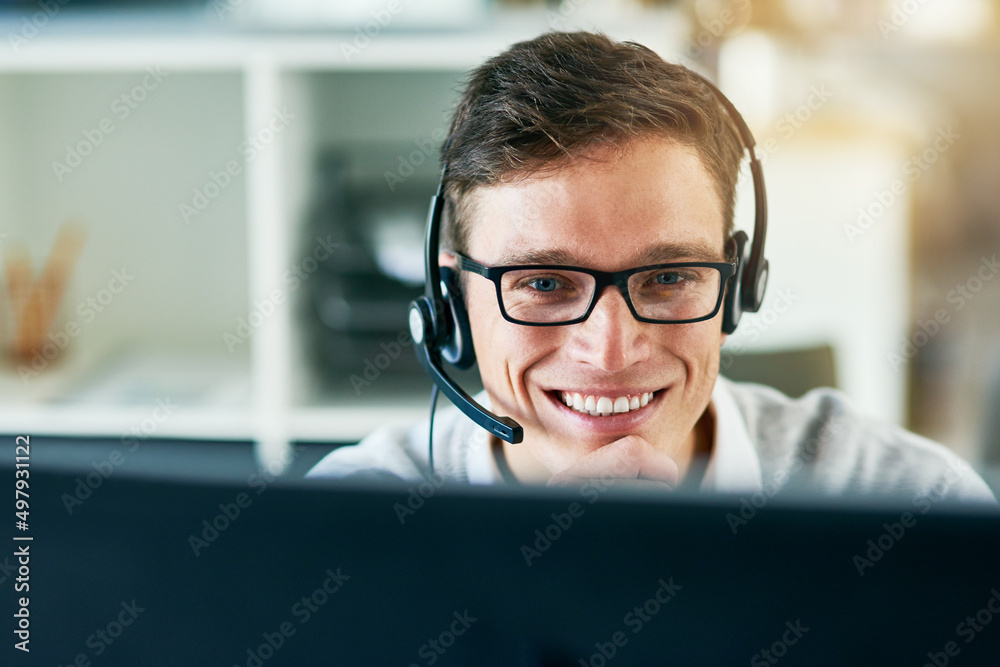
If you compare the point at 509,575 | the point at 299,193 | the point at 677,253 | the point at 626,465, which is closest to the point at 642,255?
the point at 677,253

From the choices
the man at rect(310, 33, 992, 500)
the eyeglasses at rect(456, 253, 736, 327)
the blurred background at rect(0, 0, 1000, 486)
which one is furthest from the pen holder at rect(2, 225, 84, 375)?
the eyeglasses at rect(456, 253, 736, 327)

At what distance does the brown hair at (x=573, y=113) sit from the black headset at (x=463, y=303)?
2cm

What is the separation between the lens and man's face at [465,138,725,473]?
1.91 feet

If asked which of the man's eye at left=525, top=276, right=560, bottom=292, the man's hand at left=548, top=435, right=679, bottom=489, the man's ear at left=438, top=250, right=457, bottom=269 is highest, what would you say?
the man's ear at left=438, top=250, right=457, bottom=269

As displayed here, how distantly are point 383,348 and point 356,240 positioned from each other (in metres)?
0.25

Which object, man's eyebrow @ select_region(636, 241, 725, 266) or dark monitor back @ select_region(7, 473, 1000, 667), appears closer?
dark monitor back @ select_region(7, 473, 1000, 667)

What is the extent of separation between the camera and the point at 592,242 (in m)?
0.58

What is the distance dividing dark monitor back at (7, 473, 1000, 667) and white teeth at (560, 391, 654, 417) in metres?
0.22

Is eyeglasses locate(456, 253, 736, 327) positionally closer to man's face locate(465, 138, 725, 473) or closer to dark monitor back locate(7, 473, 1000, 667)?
man's face locate(465, 138, 725, 473)

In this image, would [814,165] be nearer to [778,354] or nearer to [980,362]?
[778,354]

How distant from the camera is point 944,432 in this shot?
326 cm

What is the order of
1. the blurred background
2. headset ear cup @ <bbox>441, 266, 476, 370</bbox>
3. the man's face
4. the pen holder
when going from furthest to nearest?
1. the pen holder
2. the blurred background
3. headset ear cup @ <bbox>441, 266, 476, 370</bbox>
4. the man's face

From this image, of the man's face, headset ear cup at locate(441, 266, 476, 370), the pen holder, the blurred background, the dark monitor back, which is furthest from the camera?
the pen holder

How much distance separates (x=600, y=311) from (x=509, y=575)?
0.74 feet
